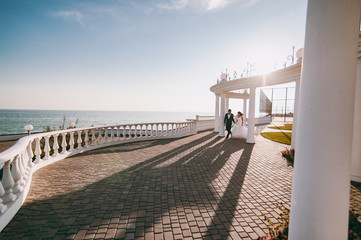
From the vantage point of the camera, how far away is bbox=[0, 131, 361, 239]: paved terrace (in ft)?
9.80

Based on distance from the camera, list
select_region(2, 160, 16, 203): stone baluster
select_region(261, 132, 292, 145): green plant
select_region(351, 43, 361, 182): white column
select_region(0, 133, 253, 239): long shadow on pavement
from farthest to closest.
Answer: select_region(261, 132, 292, 145): green plant, select_region(351, 43, 361, 182): white column, select_region(2, 160, 16, 203): stone baluster, select_region(0, 133, 253, 239): long shadow on pavement

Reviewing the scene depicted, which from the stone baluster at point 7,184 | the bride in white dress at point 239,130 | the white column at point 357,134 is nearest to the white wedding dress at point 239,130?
the bride in white dress at point 239,130

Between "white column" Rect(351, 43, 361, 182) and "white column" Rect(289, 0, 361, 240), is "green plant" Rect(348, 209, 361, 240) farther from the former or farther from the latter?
"white column" Rect(351, 43, 361, 182)

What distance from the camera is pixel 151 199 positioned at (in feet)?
13.2

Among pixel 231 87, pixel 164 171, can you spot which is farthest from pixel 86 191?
pixel 231 87

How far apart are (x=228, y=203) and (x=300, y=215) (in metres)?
2.16

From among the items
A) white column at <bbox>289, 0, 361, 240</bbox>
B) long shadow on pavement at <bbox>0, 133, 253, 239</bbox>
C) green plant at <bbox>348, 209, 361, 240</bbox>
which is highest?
white column at <bbox>289, 0, 361, 240</bbox>

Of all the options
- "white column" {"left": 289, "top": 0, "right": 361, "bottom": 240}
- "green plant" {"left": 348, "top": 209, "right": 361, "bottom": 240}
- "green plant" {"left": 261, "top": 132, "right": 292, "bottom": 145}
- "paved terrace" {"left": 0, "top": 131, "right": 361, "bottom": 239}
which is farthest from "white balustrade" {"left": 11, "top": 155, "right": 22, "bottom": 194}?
"green plant" {"left": 261, "top": 132, "right": 292, "bottom": 145}

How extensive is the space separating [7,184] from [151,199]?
282 centimetres

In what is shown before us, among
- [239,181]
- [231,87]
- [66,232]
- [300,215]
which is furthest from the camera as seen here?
[231,87]

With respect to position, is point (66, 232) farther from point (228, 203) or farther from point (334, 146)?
point (334, 146)

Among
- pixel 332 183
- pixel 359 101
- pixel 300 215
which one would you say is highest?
pixel 359 101

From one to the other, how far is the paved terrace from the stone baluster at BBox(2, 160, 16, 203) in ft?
1.19

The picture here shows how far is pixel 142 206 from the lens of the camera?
3.72 m
